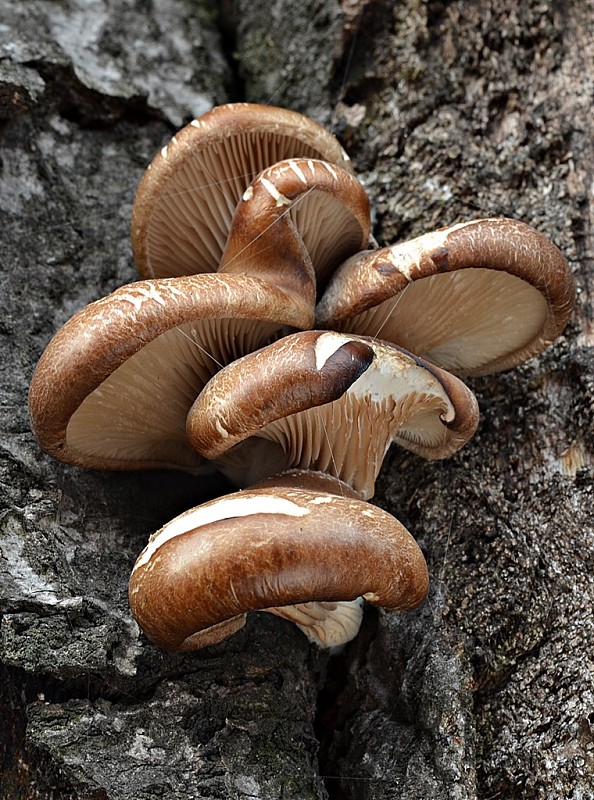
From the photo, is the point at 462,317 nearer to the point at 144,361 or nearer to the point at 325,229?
the point at 325,229

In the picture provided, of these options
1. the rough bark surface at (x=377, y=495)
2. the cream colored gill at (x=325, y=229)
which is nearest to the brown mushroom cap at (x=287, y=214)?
the cream colored gill at (x=325, y=229)

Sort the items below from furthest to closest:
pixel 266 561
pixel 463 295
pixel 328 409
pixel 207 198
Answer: pixel 207 198
pixel 463 295
pixel 328 409
pixel 266 561

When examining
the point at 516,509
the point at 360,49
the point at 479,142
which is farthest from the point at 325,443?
the point at 360,49

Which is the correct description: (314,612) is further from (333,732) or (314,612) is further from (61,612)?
(61,612)

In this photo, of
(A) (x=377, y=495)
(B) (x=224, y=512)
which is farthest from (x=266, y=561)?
(A) (x=377, y=495)

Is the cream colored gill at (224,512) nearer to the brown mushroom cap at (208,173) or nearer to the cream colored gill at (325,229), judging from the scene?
the cream colored gill at (325,229)

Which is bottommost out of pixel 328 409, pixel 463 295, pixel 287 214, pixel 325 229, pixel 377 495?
pixel 377 495

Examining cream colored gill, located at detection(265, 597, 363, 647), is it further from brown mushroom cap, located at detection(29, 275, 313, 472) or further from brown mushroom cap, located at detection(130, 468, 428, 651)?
brown mushroom cap, located at detection(29, 275, 313, 472)

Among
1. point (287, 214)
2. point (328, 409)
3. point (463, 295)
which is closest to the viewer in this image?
point (328, 409)
